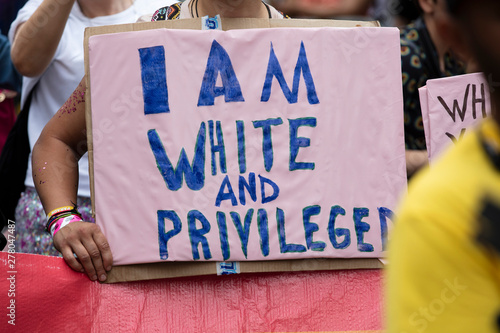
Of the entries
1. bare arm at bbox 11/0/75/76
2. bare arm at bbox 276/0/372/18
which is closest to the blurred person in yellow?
bare arm at bbox 11/0/75/76

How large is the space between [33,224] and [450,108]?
5.03ft

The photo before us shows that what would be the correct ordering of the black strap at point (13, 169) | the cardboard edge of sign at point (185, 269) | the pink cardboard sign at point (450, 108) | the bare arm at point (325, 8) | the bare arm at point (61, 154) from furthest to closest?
1. the bare arm at point (325, 8)
2. the black strap at point (13, 169)
3. the pink cardboard sign at point (450, 108)
4. the bare arm at point (61, 154)
5. the cardboard edge of sign at point (185, 269)

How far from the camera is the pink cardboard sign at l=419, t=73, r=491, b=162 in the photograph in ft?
7.56

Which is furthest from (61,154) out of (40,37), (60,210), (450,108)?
(450,108)

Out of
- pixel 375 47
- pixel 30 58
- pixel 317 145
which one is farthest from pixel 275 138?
pixel 30 58

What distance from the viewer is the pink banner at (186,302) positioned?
2057 mm

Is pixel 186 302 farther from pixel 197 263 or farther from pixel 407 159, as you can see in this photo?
pixel 407 159

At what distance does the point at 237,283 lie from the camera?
2.11 meters

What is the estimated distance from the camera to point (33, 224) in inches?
105

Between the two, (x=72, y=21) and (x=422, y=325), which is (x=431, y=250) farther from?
(x=72, y=21)

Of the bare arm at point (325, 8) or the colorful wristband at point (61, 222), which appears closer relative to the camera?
the colorful wristband at point (61, 222)

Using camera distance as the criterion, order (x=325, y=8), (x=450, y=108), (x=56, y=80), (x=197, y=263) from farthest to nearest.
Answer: (x=325, y=8) < (x=56, y=80) < (x=450, y=108) < (x=197, y=263)

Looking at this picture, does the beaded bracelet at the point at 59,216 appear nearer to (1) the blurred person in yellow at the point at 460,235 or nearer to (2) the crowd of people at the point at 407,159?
(2) the crowd of people at the point at 407,159

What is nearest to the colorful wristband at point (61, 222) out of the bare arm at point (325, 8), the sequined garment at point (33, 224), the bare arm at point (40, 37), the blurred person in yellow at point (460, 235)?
the sequined garment at point (33, 224)
